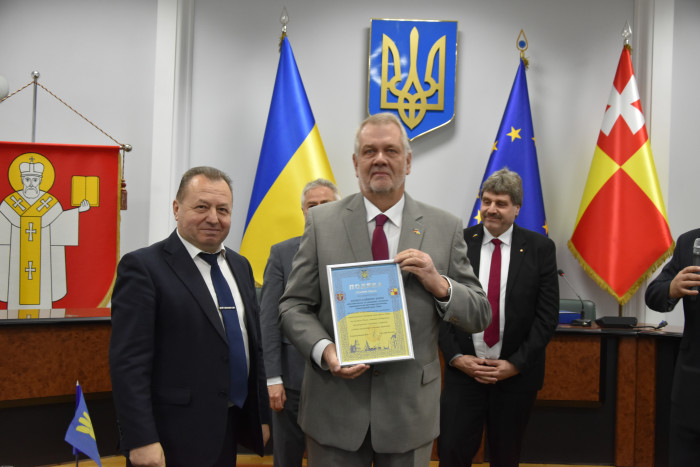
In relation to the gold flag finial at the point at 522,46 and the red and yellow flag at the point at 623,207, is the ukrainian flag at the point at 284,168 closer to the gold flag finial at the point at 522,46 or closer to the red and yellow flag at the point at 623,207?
the gold flag finial at the point at 522,46

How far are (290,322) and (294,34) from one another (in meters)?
3.84

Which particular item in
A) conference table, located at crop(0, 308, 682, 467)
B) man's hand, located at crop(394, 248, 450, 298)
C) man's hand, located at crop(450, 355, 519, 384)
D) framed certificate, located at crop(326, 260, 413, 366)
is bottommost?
conference table, located at crop(0, 308, 682, 467)

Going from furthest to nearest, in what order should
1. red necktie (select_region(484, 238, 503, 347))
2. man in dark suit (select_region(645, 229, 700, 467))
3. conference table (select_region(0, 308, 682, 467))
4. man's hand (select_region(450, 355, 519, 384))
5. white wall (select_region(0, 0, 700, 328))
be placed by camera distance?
1. white wall (select_region(0, 0, 700, 328))
2. conference table (select_region(0, 308, 682, 467))
3. red necktie (select_region(484, 238, 503, 347))
4. man's hand (select_region(450, 355, 519, 384))
5. man in dark suit (select_region(645, 229, 700, 467))

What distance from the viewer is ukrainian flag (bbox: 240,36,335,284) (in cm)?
451

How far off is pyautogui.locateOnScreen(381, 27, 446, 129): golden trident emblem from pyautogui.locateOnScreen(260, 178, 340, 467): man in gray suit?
100 inches

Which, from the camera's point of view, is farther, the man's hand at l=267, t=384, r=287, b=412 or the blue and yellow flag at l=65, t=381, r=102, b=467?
the man's hand at l=267, t=384, r=287, b=412

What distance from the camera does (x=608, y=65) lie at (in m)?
4.89

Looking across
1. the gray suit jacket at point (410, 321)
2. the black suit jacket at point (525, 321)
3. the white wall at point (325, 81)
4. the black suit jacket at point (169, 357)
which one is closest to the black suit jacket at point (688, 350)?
the black suit jacket at point (525, 321)

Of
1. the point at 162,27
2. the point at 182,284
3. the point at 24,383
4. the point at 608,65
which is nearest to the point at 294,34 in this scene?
the point at 162,27

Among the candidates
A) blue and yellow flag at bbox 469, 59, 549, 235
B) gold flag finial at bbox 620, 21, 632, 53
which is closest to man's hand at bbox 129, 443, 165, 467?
blue and yellow flag at bbox 469, 59, 549, 235

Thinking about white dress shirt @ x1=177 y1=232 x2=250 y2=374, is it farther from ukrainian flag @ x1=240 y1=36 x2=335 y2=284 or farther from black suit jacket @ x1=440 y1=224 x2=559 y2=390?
ukrainian flag @ x1=240 y1=36 x2=335 y2=284

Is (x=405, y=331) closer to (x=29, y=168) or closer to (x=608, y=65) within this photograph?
(x=29, y=168)

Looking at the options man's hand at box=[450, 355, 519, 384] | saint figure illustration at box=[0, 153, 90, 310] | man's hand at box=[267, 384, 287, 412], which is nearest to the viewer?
man's hand at box=[267, 384, 287, 412]

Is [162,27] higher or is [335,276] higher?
[162,27]
